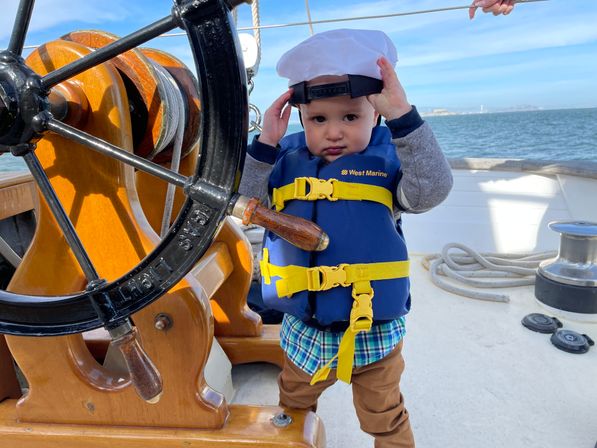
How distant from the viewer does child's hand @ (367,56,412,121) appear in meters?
0.81

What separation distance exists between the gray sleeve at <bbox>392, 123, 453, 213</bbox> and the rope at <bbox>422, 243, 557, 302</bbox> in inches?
45.0

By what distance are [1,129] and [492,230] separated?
8.21 ft

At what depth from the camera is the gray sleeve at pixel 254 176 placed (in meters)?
0.96

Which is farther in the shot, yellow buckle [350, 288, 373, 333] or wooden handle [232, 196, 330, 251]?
yellow buckle [350, 288, 373, 333]

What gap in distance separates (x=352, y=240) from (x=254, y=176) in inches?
9.1

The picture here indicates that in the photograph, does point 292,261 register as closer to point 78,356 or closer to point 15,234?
Result: point 78,356

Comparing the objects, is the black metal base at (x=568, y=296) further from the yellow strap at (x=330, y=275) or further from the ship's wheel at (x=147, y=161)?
the ship's wheel at (x=147, y=161)

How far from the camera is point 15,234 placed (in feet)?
Answer: 5.06

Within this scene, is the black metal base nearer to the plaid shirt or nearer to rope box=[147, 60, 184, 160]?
the plaid shirt

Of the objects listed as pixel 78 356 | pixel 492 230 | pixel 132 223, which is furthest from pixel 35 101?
pixel 492 230

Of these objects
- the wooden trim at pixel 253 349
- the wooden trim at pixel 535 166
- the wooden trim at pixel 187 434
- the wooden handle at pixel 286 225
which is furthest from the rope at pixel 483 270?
the wooden handle at pixel 286 225

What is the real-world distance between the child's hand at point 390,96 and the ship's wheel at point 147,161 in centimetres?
32

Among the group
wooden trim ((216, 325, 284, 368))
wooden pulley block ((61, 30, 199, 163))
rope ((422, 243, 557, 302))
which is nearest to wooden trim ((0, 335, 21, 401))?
wooden trim ((216, 325, 284, 368))

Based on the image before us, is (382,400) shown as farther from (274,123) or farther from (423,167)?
(274,123)
